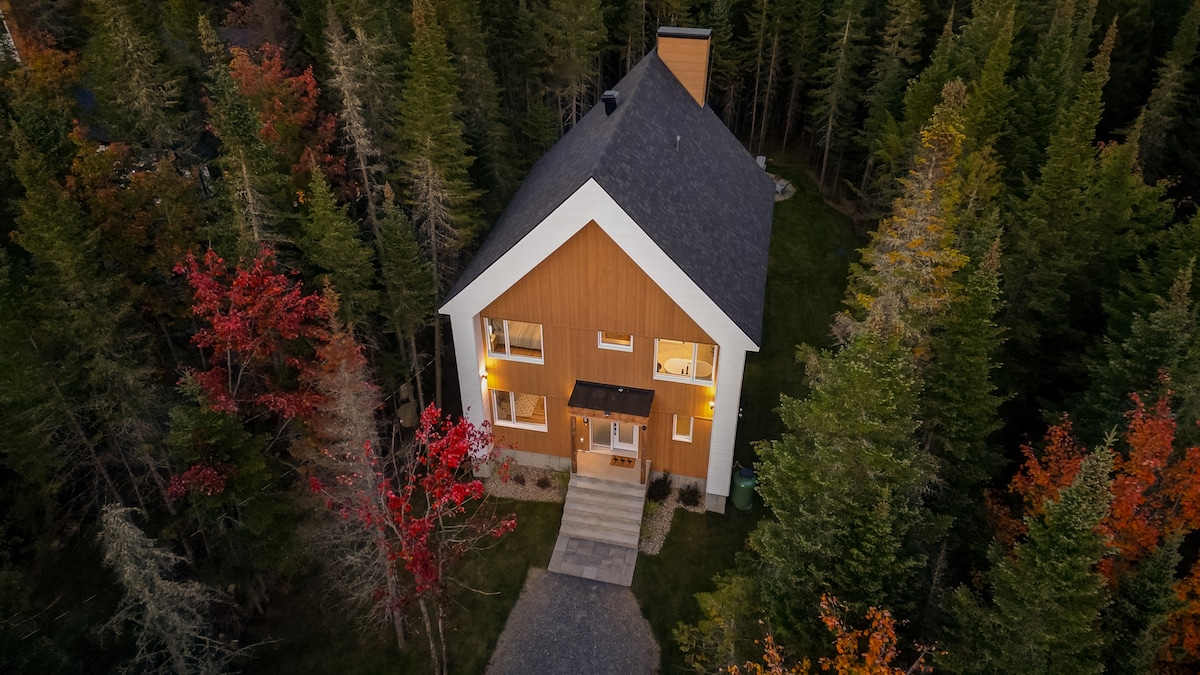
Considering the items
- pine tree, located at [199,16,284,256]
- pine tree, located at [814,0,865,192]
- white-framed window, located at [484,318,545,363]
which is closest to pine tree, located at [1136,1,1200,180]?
pine tree, located at [814,0,865,192]

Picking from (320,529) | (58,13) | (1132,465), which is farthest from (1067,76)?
(58,13)

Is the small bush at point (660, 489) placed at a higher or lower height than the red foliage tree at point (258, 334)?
lower

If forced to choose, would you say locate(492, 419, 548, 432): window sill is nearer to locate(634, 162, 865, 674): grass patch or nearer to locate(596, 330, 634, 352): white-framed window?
locate(596, 330, 634, 352): white-framed window

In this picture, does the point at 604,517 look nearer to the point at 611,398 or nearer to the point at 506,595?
the point at 506,595

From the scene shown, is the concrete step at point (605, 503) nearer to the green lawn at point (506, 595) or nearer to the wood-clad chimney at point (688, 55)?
the green lawn at point (506, 595)

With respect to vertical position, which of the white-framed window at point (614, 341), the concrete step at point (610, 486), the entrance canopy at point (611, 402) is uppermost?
the white-framed window at point (614, 341)

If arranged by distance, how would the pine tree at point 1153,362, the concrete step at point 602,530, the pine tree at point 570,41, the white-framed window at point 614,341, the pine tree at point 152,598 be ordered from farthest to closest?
the pine tree at point 570,41, the concrete step at point 602,530, the white-framed window at point 614,341, the pine tree at point 1153,362, the pine tree at point 152,598

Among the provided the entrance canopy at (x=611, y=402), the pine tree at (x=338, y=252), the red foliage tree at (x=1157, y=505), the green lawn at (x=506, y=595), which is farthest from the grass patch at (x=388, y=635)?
the red foliage tree at (x=1157, y=505)
